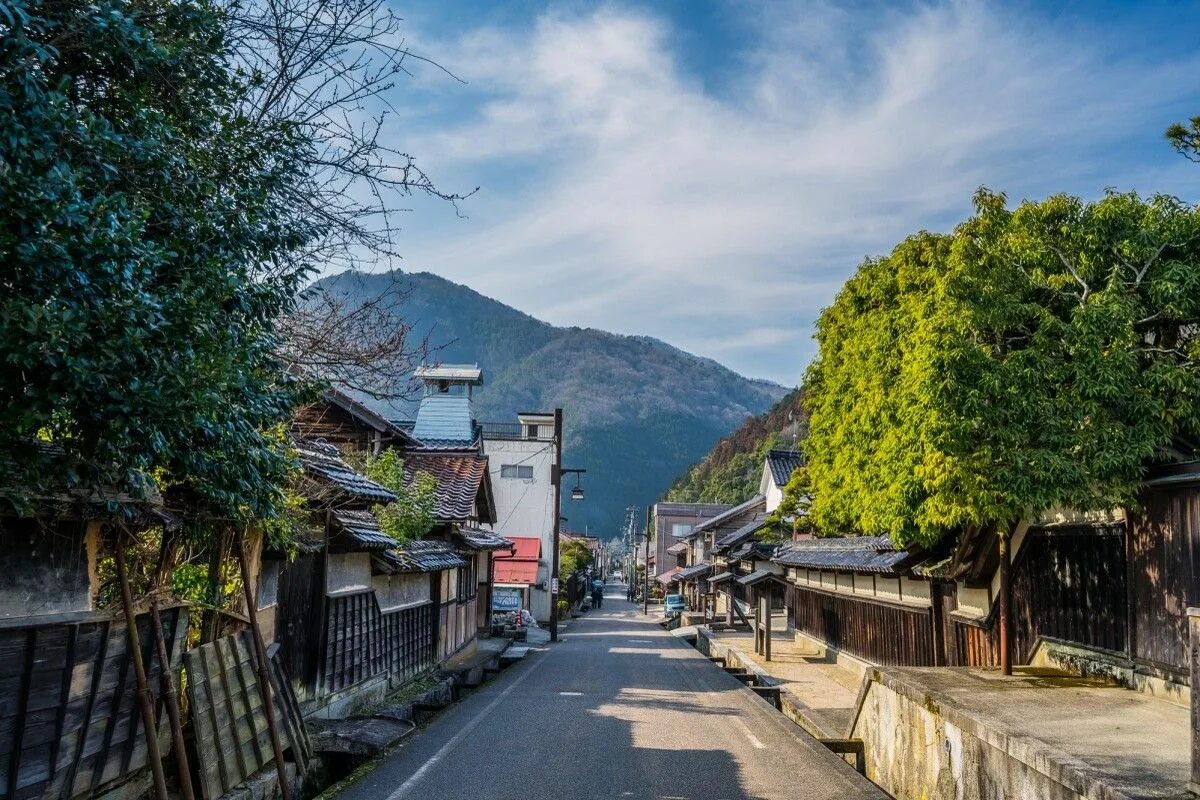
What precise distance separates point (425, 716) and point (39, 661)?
393 inches

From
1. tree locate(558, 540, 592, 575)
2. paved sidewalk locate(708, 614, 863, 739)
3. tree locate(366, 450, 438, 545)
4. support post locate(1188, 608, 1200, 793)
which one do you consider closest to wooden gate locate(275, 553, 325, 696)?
tree locate(366, 450, 438, 545)

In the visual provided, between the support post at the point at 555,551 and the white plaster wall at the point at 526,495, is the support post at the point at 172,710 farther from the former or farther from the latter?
the white plaster wall at the point at 526,495

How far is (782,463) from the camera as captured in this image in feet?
168

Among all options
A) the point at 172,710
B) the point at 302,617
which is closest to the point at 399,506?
the point at 302,617

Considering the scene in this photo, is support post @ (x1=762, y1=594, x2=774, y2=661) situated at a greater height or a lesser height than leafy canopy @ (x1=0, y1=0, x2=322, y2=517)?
lesser

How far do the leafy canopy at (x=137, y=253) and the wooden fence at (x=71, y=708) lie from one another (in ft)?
3.67

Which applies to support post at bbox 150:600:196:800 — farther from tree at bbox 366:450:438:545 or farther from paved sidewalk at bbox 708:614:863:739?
tree at bbox 366:450:438:545

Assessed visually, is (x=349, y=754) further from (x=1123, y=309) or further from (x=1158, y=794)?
(x=1123, y=309)

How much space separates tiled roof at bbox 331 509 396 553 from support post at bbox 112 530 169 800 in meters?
6.08

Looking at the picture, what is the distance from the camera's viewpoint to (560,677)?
70.4 feet

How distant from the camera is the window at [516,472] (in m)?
55.8

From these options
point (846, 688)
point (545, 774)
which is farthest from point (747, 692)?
point (545, 774)

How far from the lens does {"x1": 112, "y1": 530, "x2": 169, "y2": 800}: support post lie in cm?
634

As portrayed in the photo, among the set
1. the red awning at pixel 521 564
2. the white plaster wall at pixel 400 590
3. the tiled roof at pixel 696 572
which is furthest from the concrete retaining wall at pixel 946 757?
the tiled roof at pixel 696 572
